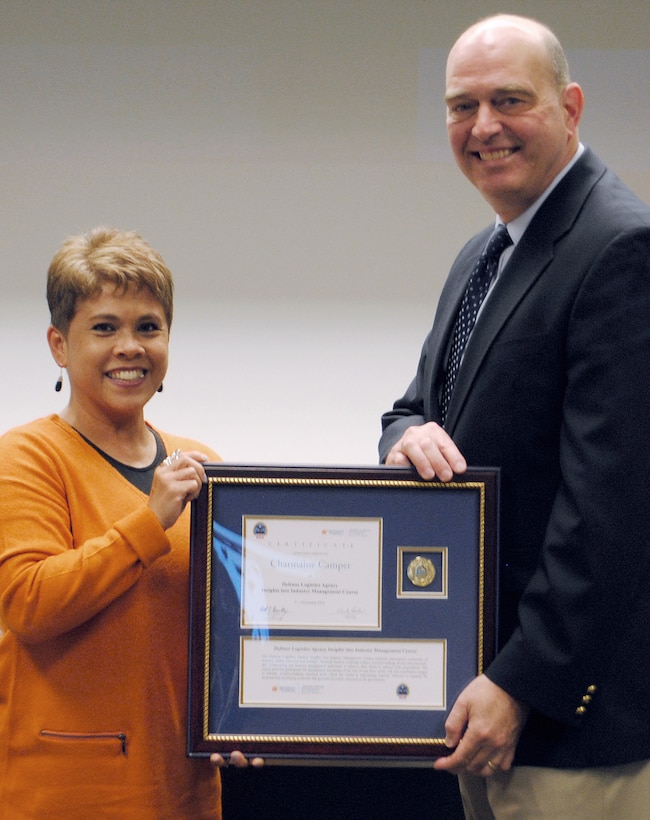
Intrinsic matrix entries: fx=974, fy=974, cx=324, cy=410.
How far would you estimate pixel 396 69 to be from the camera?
3.27 meters

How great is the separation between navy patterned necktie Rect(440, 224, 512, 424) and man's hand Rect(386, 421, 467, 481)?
0.16 m

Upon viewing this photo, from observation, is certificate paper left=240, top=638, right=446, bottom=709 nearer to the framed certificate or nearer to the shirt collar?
the framed certificate

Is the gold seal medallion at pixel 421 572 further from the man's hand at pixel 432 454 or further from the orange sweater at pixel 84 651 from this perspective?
the orange sweater at pixel 84 651

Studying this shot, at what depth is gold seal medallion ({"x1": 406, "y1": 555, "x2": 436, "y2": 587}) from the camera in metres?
1.59

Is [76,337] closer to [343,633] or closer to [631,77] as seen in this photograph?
[343,633]

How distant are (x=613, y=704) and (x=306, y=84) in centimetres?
240

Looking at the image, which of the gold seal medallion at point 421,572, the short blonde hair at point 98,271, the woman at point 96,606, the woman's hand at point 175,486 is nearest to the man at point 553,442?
A: the gold seal medallion at point 421,572

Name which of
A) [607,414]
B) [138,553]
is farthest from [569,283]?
[138,553]

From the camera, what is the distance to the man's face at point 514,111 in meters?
1.64

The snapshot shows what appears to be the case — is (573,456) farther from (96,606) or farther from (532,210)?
(96,606)

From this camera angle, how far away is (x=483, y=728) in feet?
4.91

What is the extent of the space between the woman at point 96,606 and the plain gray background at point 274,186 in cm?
152

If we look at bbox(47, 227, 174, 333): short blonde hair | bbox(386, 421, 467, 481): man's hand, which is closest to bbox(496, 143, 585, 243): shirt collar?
bbox(386, 421, 467, 481): man's hand

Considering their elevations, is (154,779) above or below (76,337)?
below
